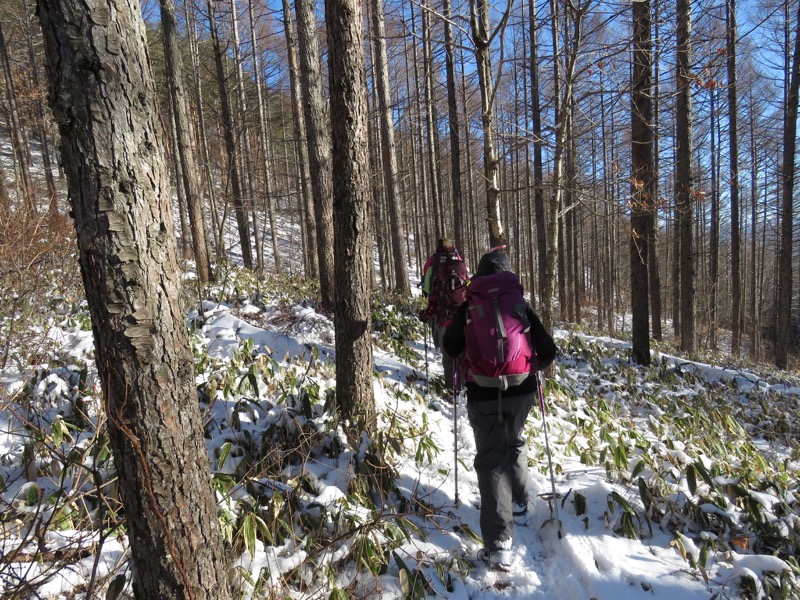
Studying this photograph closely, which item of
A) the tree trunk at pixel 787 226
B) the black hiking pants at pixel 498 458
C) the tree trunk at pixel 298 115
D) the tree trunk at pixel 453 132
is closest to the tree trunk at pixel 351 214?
the black hiking pants at pixel 498 458

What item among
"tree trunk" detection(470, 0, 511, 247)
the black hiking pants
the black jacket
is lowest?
the black hiking pants

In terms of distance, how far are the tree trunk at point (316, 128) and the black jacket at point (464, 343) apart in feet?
14.5

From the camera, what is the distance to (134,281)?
1.56 metres

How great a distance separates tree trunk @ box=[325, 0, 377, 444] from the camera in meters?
3.56

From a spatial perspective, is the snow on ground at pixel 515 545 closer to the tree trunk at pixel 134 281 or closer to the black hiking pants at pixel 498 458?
the black hiking pants at pixel 498 458

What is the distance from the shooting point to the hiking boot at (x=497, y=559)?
9.68ft

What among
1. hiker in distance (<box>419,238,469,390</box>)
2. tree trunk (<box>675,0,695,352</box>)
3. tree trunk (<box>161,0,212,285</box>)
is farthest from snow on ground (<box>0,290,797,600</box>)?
tree trunk (<box>675,0,695,352</box>)

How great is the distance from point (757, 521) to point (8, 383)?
6628 mm

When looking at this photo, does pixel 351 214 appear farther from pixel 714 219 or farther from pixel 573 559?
pixel 714 219

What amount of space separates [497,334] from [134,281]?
7.34 feet

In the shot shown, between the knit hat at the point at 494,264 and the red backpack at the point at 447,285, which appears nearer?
the knit hat at the point at 494,264

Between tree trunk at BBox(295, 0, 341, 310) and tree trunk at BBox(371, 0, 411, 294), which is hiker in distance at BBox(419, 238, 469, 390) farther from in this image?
tree trunk at BBox(371, 0, 411, 294)

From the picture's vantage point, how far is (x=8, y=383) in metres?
4.16

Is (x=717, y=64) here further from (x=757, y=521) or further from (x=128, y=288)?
(x=128, y=288)
